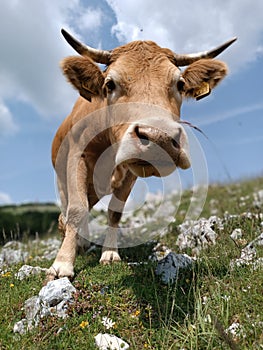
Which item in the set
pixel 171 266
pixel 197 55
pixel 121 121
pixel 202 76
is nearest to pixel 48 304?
pixel 171 266

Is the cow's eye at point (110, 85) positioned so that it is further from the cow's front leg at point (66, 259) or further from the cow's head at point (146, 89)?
the cow's front leg at point (66, 259)

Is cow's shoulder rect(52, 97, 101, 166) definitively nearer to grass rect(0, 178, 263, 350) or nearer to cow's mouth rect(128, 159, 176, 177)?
cow's mouth rect(128, 159, 176, 177)

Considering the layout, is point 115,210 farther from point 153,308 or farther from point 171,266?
point 153,308

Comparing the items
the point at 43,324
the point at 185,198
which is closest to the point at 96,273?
the point at 43,324

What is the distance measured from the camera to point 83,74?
582 centimetres

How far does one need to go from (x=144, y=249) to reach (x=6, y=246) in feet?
13.3

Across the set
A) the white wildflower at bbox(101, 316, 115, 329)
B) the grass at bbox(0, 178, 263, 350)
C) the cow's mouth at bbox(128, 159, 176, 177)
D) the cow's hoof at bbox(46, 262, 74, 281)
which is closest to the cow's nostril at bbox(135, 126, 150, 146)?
the cow's mouth at bbox(128, 159, 176, 177)

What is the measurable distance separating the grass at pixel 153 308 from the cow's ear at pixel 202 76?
212 cm

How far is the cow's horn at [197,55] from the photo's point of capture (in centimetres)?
606

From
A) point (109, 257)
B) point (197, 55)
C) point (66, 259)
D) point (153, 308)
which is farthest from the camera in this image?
point (109, 257)

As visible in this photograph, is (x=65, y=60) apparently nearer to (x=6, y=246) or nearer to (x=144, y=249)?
(x=144, y=249)

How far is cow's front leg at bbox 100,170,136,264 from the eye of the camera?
6.99 meters

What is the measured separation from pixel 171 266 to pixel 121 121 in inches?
71.3

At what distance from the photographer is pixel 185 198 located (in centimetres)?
1653
